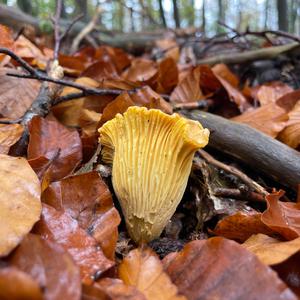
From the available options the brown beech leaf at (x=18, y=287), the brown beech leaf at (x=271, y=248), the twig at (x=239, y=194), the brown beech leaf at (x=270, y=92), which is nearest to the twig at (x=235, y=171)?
the twig at (x=239, y=194)

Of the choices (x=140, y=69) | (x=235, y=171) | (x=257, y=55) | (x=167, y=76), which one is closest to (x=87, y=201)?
(x=235, y=171)

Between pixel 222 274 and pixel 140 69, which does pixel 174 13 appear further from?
pixel 222 274

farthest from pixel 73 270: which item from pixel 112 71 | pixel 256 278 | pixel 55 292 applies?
pixel 112 71

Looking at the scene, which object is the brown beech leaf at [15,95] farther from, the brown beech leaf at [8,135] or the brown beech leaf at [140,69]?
the brown beech leaf at [140,69]

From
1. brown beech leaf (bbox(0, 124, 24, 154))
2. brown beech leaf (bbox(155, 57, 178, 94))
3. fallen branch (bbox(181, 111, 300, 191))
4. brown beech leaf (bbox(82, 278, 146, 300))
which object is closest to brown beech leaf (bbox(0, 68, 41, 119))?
brown beech leaf (bbox(0, 124, 24, 154))

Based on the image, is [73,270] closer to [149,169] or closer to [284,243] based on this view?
[149,169]
